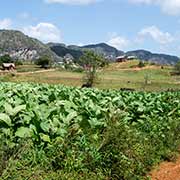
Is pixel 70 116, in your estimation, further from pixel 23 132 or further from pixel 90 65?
pixel 90 65

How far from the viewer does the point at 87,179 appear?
6.32 metres

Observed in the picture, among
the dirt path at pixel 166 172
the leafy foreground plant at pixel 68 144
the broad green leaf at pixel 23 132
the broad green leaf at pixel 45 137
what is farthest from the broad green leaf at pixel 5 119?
the dirt path at pixel 166 172

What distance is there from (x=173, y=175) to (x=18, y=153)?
12.4 feet

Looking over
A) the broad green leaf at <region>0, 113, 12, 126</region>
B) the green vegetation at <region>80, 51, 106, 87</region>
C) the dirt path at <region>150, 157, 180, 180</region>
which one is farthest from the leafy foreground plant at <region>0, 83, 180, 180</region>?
the green vegetation at <region>80, 51, 106, 87</region>

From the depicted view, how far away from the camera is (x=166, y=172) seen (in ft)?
27.8

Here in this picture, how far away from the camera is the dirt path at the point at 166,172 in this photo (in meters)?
8.19

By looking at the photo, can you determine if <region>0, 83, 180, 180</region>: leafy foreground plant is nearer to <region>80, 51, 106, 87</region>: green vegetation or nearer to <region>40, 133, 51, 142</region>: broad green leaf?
<region>40, 133, 51, 142</region>: broad green leaf

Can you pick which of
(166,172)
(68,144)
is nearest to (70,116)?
(68,144)

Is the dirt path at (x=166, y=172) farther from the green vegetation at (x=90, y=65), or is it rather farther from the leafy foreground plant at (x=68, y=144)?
the green vegetation at (x=90, y=65)

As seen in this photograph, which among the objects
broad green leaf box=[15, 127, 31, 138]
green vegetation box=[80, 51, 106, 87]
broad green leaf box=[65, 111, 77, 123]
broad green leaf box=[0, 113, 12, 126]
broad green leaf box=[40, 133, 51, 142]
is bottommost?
green vegetation box=[80, 51, 106, 87]

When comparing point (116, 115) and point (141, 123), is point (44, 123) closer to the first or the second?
point (116, 115)

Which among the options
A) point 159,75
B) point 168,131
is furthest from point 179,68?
point 168,131

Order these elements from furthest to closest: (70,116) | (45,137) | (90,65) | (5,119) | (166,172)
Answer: (90,65) → (166,172) → (70,116) → (45,137) → (5,119)

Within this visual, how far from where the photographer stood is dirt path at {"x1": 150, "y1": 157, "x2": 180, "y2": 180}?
819 centimetres
